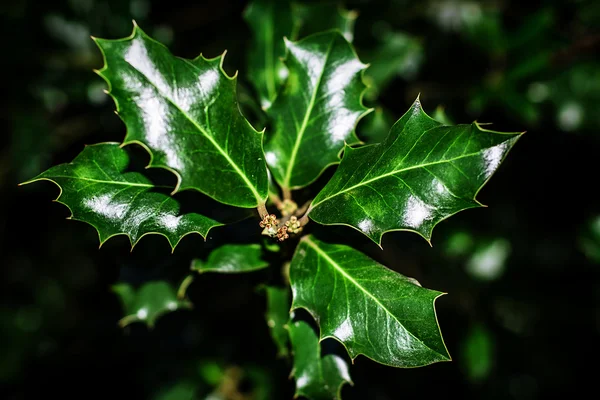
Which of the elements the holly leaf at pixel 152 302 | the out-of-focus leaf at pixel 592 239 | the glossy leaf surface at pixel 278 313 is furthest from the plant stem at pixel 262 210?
the out-of-focus leaf at pixel 592 239

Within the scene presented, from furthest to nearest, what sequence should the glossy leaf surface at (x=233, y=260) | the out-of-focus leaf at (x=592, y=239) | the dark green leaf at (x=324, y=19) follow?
the out-of-focus leaf at (x=592, y=239)
the dark green leaf at (x=324, y=19)
the glossy leaf surface at (x=233, y=260)

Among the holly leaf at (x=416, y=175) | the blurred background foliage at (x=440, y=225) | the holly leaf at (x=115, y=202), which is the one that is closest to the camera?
the holly leaf at (x=416, y=175)

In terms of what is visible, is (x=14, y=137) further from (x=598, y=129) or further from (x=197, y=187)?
(x=598, y=129)

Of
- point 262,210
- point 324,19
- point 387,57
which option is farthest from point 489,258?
point 262,210

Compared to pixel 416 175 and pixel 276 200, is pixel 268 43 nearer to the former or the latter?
pixel 276 200

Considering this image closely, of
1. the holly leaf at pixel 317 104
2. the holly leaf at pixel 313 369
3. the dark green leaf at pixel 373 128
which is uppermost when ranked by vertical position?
the holly leaf at pixel 317 104

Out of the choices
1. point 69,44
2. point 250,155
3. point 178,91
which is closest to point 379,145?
point 250,155

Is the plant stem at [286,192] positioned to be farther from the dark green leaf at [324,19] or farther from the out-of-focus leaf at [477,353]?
the out-of-focus leaf at [477,353]

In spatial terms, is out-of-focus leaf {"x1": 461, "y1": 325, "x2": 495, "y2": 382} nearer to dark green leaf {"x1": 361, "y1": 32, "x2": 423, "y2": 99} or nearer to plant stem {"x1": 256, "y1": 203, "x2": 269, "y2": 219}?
dark green leaf {"x1": 361, "y1": 32, "x2": 423, "y2": 99}

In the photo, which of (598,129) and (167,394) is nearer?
→ (167,394)

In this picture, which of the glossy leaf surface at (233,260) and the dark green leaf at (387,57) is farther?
the dark green leaf at (387,57)
